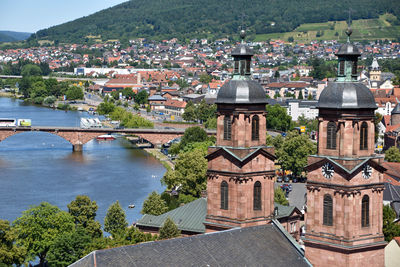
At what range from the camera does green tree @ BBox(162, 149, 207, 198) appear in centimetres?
7381

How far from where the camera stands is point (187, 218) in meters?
54.0

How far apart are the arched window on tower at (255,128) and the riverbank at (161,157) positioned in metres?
59.8

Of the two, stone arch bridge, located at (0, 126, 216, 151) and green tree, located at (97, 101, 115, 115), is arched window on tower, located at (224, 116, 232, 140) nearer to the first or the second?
stone arch bridge, located at (0, 126, 216, 151)

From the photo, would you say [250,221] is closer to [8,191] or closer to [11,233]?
[11,233]

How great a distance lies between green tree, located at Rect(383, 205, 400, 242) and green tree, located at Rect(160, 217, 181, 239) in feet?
44.0

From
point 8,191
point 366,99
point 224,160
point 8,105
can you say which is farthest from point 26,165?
A: point 8,105

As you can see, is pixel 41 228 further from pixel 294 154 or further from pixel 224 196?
pixel 294 154

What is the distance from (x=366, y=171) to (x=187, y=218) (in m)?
20.6

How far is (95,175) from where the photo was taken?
94.8 meters

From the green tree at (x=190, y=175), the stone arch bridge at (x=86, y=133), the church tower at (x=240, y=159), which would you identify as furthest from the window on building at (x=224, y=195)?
the stone arch bridge at (x=86, y=133)

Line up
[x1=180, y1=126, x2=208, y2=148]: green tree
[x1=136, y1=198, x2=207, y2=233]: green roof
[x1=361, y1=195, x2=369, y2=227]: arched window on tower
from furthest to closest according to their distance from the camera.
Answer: [x1=180, y1=126, x2=208, y2=148]: green tree
[x1=136, y1=198, x2=207, y2=233]: green roof
[x1=361, y1=195, x2=369, y2=227]: arched window on tower

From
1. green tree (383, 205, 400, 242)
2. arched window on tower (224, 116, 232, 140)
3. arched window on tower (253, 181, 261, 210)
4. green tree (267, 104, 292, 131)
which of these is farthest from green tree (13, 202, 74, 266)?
green tree (267, 104, 292, 131)

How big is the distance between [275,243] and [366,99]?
7.10 metres

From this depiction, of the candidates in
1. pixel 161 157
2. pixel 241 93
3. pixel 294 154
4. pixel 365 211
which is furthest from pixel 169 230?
pixel 161 157
